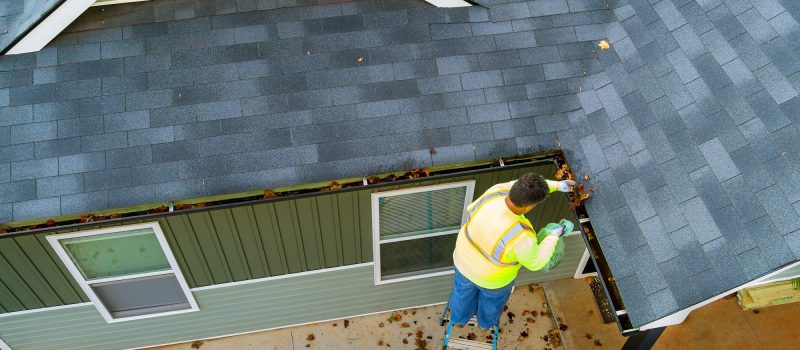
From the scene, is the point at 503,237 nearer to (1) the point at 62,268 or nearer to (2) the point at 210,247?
(2) the point at 210,247

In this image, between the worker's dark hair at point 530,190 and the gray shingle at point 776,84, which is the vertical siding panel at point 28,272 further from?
the gray shingle at point 776,84

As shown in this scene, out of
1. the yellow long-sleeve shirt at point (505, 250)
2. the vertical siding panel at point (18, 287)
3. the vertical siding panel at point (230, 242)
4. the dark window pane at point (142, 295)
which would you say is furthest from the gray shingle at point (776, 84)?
the vertical siding panel at point (18, 287)

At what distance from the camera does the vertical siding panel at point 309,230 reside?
6.87 metres

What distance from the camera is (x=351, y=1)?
687 centimetres

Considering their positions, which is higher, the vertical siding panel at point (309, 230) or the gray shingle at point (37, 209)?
the gray shingle at point (37, 209)

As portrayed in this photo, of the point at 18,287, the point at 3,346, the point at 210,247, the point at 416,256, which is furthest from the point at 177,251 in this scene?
the point at 3,346

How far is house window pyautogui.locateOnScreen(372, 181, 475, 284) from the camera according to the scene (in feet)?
23.5

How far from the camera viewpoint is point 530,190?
5398mm

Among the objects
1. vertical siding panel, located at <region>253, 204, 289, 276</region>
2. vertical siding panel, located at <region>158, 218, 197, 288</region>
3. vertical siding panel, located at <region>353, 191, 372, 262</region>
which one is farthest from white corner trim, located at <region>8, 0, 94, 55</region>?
vertical siding panel, located at <region>353, 191, 372, 262</region>

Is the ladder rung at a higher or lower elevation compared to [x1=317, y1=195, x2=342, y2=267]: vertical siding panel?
lower

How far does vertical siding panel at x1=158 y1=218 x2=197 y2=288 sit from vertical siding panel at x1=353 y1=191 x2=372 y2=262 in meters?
1.82

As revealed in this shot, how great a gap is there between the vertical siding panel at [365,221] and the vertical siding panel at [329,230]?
0.24 metres

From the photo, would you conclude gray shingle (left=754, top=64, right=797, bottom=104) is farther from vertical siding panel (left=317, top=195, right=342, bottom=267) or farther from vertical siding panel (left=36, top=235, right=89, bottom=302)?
vertical siding panel (left=36, top=235, right=89, bottom=302)

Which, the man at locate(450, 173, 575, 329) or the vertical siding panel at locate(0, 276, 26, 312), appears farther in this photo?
the vertical siding panel at locate(0, 276, 26, 312)
